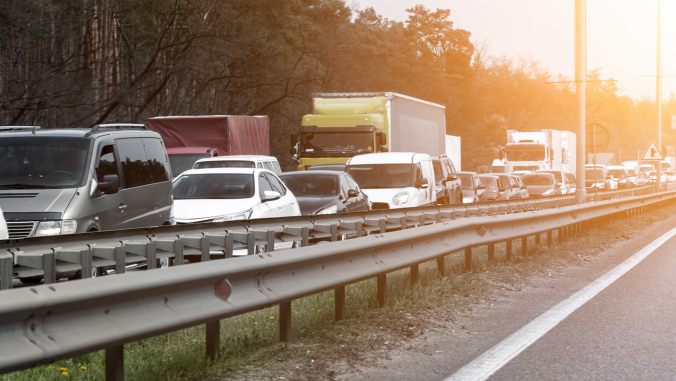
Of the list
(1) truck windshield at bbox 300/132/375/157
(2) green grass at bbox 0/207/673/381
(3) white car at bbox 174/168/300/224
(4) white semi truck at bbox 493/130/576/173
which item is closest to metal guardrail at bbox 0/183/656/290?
(2) green grass at bbox 0/207/673/381

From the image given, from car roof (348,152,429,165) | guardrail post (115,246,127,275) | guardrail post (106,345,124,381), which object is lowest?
guardrail post (106,345,124,381)

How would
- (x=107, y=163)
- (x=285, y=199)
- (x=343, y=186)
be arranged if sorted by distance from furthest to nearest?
(x=343, y=186) < (x=285, y=199) < (x=107, y=163)

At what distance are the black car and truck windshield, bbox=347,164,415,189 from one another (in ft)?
8.07

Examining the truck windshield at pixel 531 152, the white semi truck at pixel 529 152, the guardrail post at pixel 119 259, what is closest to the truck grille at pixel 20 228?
the guardrail post at pixel 119 259

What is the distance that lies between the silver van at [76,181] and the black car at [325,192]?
4.08 metres

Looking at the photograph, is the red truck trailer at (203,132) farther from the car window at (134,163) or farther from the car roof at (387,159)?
the car window at (134,163)

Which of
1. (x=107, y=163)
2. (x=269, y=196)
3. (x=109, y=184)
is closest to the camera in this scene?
(x=109, y=184)

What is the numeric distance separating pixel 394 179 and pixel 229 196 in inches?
262

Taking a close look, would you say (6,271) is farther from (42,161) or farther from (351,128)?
(351,128)

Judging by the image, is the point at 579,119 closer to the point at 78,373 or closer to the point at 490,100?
the point at 78,373

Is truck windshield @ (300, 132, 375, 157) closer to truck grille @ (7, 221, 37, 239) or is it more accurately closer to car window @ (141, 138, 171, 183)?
car window @ (141, 138, 171, 183)

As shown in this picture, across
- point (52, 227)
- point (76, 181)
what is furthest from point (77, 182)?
point (52, 227)

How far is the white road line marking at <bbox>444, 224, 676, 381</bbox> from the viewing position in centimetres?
583

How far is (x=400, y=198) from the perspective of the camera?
767 inches
